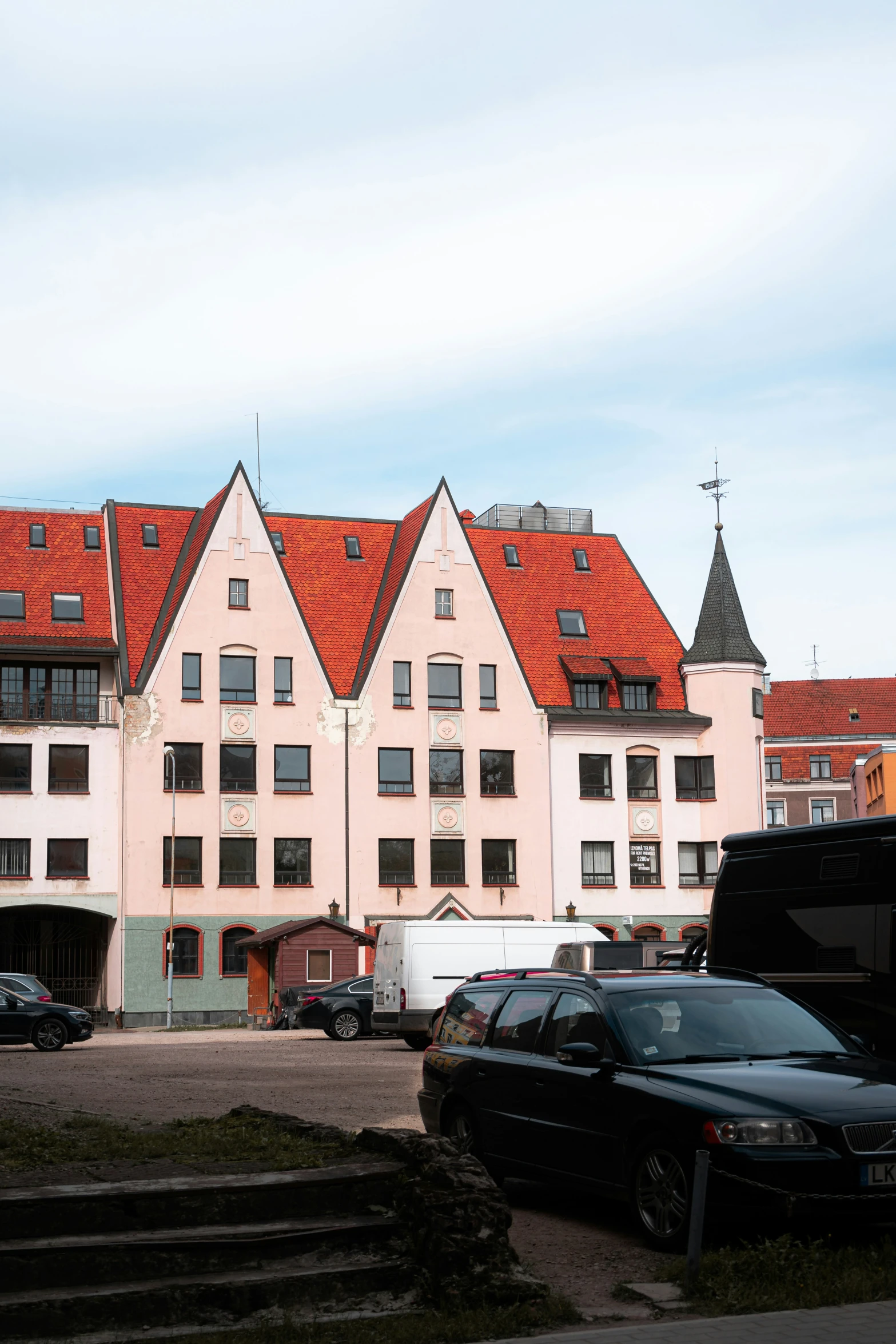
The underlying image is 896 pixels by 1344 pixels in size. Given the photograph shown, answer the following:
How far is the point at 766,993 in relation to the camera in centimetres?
1110

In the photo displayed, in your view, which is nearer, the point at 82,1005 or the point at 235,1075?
the point at 235,1075

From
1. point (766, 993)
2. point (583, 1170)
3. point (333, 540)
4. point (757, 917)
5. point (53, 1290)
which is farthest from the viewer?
point (333, 540)

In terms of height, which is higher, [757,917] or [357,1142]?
[757,917]

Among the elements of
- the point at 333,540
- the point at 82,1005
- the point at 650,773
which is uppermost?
the point at 333,540

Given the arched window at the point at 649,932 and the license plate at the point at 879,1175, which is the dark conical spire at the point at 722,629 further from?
the license plate at the point at 879,1175

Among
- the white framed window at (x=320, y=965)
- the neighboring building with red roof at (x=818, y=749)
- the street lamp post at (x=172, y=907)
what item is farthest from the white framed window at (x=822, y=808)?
the street lamp post at (x=172, y=907)

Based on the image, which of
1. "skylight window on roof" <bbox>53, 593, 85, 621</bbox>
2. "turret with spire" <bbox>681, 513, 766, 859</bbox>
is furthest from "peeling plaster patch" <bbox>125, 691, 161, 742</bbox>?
"turret with spire" <bbox>681, 513, 766, 859</bbox>

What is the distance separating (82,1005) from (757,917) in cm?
4008

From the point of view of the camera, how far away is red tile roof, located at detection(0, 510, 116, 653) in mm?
51812

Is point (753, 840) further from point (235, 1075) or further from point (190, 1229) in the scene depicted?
point (235, 1075)

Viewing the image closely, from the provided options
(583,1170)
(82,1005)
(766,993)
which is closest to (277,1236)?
(583,1170)

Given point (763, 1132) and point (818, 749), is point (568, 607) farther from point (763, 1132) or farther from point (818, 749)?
point (763, 1132)

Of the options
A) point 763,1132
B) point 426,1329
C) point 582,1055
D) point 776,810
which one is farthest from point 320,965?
Answer: point 426,1329

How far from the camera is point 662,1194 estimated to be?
9273 millimetres
